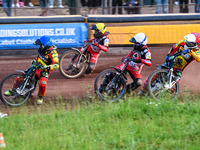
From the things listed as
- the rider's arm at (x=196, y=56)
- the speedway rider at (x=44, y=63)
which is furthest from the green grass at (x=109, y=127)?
the rider's arm at (x=196, y=56)

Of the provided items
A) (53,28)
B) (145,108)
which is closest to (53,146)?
(145,108)

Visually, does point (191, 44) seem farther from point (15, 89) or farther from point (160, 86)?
point (15, 89)

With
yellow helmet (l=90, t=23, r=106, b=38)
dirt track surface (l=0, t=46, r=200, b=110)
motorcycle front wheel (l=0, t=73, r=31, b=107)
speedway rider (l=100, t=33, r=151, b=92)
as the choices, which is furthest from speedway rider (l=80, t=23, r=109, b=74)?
motorcycle front wheel (l=0, t=73, r=31, b=107)

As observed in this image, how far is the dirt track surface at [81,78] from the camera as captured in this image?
10.1 m

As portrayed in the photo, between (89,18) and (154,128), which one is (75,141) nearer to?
(154,128)

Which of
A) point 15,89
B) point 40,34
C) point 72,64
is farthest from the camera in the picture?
point 40,34

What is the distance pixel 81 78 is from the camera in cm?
1131

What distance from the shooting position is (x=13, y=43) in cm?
1356

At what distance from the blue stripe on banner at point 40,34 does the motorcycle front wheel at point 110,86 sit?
518cm

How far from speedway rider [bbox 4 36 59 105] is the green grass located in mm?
673

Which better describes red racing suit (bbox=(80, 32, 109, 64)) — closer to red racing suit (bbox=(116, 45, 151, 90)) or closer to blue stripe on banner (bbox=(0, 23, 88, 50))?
red racing suit (bbox=(116, 45, 151, 90))

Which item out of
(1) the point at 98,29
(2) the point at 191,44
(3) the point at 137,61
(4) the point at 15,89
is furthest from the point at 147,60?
(4) the point at 15,89

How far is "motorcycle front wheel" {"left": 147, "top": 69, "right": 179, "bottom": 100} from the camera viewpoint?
8.55 m

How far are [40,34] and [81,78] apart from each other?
3.17m
